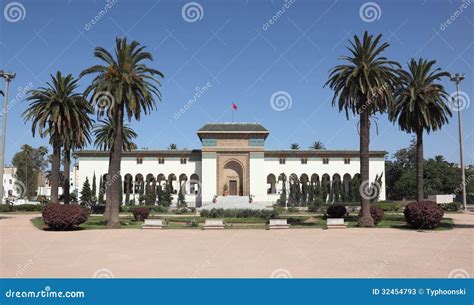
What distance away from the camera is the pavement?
10.9 meters

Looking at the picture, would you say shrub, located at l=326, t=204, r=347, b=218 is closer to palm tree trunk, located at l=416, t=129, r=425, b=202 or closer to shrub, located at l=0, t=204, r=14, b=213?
palm tree trunk, located at l=416, t=129, r=425, b=202

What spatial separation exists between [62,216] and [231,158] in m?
34.9

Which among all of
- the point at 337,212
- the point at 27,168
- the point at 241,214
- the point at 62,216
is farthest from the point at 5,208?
the point at 27,168

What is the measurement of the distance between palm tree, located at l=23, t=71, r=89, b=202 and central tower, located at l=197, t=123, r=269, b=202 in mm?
25876

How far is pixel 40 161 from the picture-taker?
104 metres

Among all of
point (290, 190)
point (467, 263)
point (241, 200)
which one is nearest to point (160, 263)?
point (467, 263)

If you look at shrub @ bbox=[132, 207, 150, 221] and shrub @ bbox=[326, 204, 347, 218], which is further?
shrub @ bbox=[326, 204, 347, 218]

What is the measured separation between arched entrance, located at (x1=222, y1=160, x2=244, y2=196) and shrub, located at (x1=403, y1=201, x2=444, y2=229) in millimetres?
34343

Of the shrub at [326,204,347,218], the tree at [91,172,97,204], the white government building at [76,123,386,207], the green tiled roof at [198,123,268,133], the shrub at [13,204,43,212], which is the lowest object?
the shrub at [13,204,43,212]

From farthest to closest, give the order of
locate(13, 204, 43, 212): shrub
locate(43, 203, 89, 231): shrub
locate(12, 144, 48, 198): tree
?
1. locate(12, 144, 48, 198): tree
2. locate(13, 204, 43, 212): shrub
3. locate(43, 203, 89, 231): shrub

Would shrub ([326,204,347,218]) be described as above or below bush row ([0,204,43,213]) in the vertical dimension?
above

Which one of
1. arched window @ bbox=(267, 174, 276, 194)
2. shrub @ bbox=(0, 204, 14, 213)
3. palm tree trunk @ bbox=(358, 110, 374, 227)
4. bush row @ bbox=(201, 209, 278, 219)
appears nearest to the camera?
palm tree trunk @ bbox=(358, 110, 374, 227)

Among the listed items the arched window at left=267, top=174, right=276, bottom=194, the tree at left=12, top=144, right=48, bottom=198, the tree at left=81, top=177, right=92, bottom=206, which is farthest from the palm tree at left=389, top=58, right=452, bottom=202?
the tree at left=12, top=144, right=48, bottom=198

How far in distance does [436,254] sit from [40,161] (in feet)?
346
